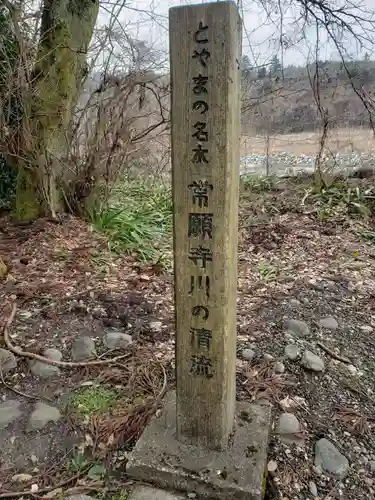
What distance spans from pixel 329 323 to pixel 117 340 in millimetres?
1464

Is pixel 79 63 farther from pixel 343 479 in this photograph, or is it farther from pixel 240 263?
pixel 343 479

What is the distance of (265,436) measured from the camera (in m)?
1.63

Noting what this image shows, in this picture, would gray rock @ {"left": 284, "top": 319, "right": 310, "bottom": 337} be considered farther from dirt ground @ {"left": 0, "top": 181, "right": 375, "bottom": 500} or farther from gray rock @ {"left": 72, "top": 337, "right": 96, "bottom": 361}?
gray rock @ {"left": 72, "top": 337, "right": 96, "bottom": 361}

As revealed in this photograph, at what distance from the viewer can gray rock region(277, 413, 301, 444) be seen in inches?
68.1

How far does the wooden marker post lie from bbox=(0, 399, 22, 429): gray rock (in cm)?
84

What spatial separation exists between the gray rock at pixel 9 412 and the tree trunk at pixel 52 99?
7.54 feet

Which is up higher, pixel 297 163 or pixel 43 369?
pixel 297 163

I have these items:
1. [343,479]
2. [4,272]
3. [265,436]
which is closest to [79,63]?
[4,272]

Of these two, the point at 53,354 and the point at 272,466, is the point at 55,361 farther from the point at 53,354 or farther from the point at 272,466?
the point at 272,466

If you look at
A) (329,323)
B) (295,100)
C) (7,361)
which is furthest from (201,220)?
(295,100)

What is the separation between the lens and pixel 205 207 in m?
1.28

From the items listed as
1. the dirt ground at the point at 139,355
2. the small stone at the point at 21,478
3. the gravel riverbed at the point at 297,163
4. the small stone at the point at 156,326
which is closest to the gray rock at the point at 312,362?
the dirt ground at the point at 139,355

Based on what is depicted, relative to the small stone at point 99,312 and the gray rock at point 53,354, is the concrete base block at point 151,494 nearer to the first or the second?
the gray rock at point 53,354

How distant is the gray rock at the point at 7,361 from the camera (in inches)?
83.7
